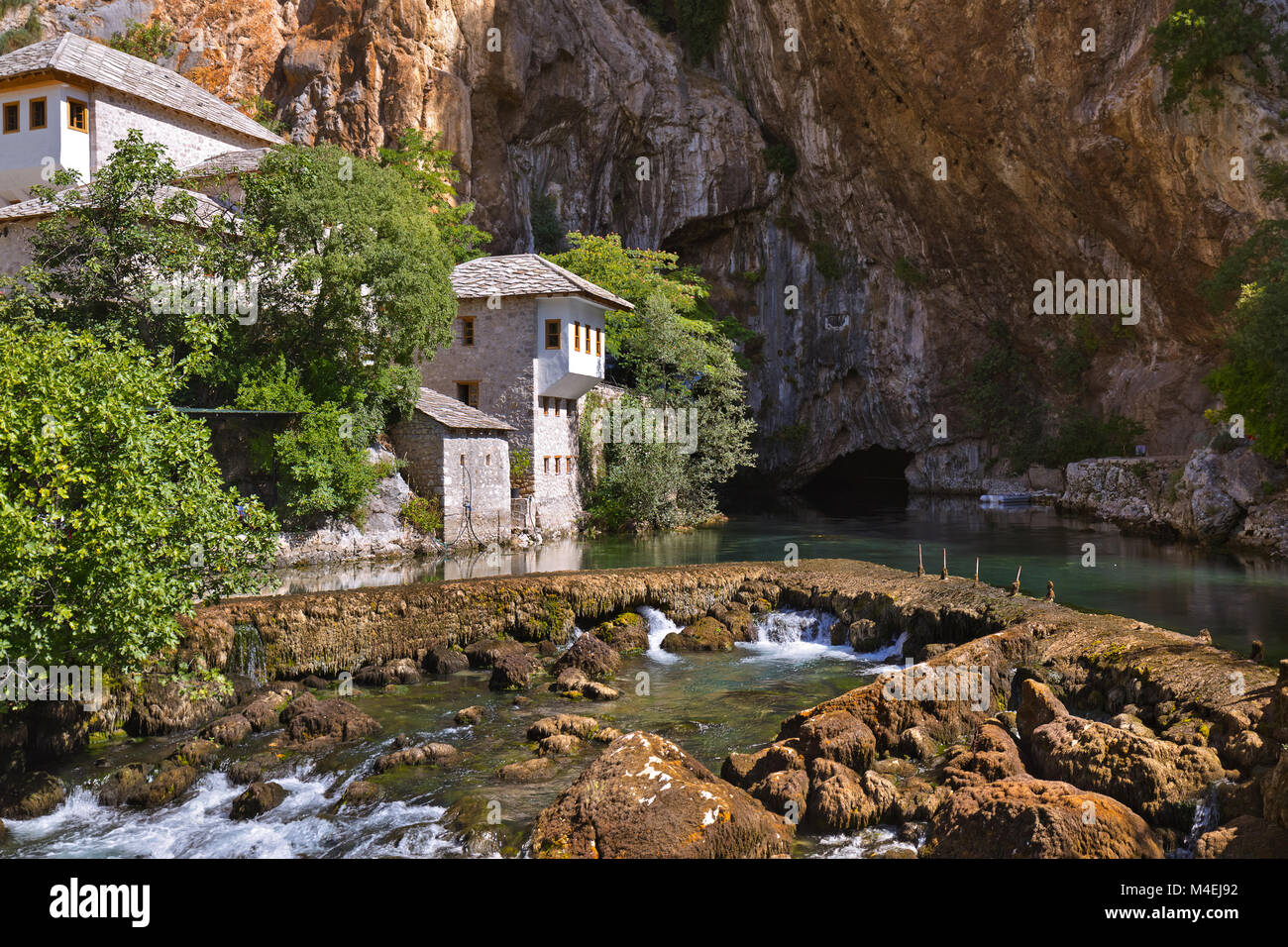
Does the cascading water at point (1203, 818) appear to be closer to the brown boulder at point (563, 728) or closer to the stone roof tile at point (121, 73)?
the brown boulder at point (563, 728)

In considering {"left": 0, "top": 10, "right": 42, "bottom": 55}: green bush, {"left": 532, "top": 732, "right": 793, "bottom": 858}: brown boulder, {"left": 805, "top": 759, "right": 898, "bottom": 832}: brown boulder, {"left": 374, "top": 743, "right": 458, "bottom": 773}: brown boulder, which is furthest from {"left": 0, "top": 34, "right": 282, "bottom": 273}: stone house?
{"left": 805, "top": 759, "right": 898, "bottom": 832}: brown boulder

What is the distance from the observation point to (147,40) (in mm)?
41906

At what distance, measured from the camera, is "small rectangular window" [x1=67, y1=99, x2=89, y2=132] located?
1190 inches

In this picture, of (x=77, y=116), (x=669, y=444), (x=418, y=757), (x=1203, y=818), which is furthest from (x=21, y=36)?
(x=1203, y=818)

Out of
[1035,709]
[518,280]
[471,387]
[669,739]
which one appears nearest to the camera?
[1035,709]

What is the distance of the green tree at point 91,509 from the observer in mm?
11109

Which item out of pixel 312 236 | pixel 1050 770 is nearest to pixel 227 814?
pixel 1050 770

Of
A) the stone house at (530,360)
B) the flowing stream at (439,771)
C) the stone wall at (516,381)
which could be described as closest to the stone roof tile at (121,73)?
the stone house at (530,360)

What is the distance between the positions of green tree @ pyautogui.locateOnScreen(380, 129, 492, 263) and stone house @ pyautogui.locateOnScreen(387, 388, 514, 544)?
1270 cm

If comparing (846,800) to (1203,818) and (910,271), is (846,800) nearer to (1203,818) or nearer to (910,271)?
(1203,818)

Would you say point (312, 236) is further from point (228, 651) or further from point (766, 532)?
point (766, 532)

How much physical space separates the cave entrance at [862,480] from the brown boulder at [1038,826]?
41.4 meters

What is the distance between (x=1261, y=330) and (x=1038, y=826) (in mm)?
23447

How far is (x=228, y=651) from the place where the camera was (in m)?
16.5
